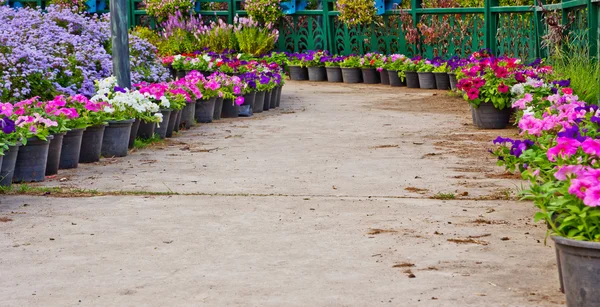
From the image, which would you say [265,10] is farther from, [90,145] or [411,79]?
[90,145]

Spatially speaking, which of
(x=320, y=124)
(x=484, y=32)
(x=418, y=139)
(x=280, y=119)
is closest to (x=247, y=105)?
(x=280, y=119)

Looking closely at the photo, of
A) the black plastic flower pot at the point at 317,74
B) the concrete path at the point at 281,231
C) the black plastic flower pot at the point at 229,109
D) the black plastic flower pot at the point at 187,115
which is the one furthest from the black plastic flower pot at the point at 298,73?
the concrete path at the point at 281,231

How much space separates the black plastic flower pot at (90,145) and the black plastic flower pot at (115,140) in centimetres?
28

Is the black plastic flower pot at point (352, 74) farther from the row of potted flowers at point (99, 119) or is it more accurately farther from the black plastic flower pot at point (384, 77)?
the row of potted flowers at point (99, 119)

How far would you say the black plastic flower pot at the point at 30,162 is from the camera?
26.6ft

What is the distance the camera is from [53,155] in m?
8.52

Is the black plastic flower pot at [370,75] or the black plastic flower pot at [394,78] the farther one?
the black plastic flower pot at [370,75]

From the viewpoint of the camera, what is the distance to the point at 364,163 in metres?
9.06

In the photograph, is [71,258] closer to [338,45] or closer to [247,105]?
[247,105]

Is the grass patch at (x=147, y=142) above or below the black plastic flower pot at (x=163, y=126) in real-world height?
below

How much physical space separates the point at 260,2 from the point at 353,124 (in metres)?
10.2

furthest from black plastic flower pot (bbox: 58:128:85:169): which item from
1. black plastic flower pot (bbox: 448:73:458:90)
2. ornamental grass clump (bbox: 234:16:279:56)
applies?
ornamental grass clump (bbox: 234:16:279:56)

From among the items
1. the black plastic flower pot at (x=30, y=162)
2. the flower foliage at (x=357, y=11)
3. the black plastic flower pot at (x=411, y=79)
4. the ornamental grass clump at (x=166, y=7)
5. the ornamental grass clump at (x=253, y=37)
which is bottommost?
the black plastic flower pot at (x=30, y=162)

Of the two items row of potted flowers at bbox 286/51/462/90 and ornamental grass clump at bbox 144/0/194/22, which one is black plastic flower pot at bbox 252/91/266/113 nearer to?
row of potted flowers at bbox 286/51/462/90
